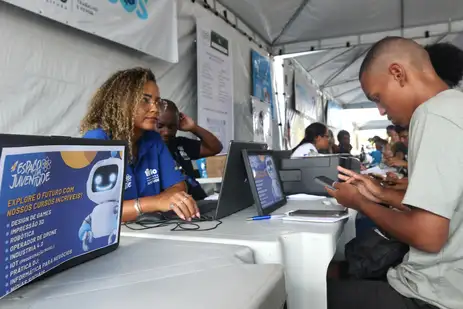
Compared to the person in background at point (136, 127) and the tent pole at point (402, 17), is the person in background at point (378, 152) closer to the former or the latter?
the tent pole at point (402, 17)

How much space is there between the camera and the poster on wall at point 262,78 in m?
4.45

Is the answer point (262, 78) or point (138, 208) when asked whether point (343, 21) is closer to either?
point (262, 78)

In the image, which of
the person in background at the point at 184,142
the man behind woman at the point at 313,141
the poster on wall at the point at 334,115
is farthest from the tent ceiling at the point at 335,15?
the poster on wall at the point at 334,115

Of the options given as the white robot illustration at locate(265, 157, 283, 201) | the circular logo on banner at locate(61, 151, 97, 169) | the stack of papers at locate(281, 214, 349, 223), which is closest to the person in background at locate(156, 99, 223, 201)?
the white robot illustration at locate(265, 157, 283, 201)

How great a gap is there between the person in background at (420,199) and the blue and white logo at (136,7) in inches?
61.6

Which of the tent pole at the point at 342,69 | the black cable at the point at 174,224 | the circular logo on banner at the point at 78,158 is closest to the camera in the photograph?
the circular logo on banner at the point at 78,158

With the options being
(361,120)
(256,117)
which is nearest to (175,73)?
(256,117)

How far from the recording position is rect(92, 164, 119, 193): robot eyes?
0.76 meters

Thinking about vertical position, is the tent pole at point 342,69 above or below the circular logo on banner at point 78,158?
above

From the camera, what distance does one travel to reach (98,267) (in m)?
0.71

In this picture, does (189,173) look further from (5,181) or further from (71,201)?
(5,181)

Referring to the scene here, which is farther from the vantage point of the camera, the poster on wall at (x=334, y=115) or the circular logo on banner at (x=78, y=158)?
the poster on wall at (x=334, y=115)

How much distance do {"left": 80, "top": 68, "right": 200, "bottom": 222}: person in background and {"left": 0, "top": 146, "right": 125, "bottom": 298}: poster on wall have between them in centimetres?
50

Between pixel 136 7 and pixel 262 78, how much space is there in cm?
269
